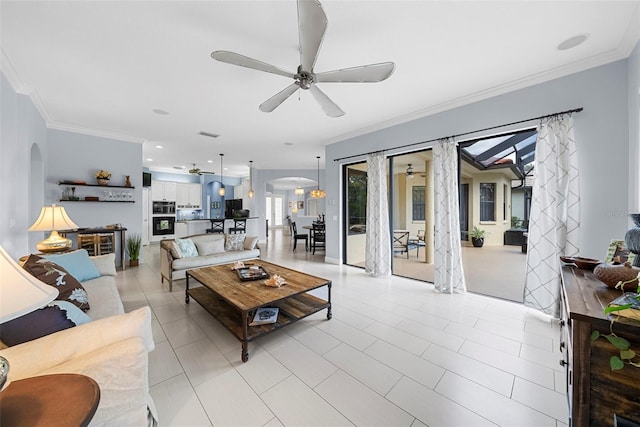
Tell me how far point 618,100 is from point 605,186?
87cm

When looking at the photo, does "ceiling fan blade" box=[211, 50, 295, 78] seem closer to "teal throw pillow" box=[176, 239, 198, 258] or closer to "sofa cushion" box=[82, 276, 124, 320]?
"sofa cushion" box=[82, 276, 124, 320]

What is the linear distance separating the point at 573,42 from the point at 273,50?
112 inches

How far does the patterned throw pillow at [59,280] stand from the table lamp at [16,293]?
1.60 m

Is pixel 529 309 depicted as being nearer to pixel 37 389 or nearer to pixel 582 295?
pixel 582 295

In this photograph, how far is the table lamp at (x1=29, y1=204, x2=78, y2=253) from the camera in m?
2.94

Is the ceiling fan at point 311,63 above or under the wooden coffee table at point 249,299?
above

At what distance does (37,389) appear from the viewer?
82 cm

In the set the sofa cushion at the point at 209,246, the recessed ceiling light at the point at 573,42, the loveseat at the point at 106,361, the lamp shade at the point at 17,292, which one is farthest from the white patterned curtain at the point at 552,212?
the sofa cushion at the point at 209,246

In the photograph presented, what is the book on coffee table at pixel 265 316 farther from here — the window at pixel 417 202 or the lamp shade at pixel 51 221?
the window at pixel 417 202

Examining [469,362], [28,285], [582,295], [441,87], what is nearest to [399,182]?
[441,87]

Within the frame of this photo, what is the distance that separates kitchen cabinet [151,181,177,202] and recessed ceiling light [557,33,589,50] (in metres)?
10.5

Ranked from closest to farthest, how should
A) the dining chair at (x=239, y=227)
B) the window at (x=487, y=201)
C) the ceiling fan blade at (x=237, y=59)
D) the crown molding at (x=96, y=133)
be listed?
the ceiling fan blade at (x=237, y=59)
the crown molding at (x=96, y=133)
the window at (x=487, y=201)
the dining chair at (x=239, y=227)

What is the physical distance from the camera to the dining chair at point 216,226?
7684mm

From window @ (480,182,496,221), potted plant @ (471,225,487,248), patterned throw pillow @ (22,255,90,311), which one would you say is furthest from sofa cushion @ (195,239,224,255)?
window @ (480,182,496,221)
